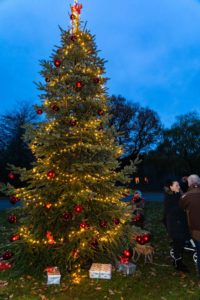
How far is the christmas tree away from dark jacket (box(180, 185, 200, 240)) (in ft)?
6.02

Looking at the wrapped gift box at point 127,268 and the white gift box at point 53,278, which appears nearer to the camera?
Answer: the white gift box at point 53,278

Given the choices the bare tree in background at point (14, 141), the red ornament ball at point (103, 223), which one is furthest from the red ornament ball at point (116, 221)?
the bare tree in background at point (14, 141)

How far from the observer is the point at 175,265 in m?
9.28

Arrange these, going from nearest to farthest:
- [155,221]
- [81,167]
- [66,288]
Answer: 1. [66,288]
2. [81,167]
3. [155,221]

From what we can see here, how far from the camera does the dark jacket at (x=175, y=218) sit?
29.3 ft

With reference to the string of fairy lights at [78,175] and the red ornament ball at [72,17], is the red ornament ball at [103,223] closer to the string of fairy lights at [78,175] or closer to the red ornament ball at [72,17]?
the string of fairy lights at [78,175]

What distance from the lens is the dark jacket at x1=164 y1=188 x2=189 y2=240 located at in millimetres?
8930

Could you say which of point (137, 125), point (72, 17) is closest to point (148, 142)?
point (137, 125)

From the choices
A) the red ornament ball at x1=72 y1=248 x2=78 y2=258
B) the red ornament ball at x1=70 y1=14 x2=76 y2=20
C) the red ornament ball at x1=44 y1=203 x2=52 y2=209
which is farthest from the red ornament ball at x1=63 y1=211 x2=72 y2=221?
the red ornament ball at x1=70 y1=14 x2=76 y2=20

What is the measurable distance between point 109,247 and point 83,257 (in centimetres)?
73

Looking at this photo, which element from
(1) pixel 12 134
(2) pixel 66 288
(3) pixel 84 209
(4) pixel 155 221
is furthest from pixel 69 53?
(1) pixel 12 134

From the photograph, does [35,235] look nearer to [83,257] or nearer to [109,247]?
[83,257]

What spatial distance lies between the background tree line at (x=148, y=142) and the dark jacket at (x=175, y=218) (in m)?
39.5

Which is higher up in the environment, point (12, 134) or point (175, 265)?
point (12, 134)
